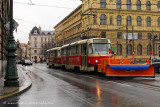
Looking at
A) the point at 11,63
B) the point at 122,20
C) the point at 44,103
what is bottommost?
the point at 44,103

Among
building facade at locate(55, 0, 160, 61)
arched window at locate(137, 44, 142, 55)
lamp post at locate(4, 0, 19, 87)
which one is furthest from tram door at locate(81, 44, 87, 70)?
arched window at locate(137, 44, 142, 55)

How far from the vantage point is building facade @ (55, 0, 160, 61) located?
200 ft

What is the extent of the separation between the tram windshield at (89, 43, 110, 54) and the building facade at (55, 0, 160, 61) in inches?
1434

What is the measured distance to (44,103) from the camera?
27.3 ft

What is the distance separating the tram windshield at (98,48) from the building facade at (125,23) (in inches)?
1434

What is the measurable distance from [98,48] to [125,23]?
41611mm

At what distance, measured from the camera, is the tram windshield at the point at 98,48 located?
2266 centimetres

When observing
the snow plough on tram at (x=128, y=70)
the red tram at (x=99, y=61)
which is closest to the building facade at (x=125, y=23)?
the red tram at (x=99, y=61)

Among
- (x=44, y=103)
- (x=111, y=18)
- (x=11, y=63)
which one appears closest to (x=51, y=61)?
(x=111, y=18)

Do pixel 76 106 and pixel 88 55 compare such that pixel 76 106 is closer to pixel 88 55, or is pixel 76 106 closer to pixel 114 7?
pixel 88 55

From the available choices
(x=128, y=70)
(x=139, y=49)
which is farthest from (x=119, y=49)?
(x=128, y=70)

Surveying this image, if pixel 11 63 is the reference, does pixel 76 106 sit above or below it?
below

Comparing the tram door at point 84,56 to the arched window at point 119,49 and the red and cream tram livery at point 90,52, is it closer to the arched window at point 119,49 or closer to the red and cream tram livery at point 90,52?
the red and cream tram livery at point 90,52

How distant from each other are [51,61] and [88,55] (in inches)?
826
